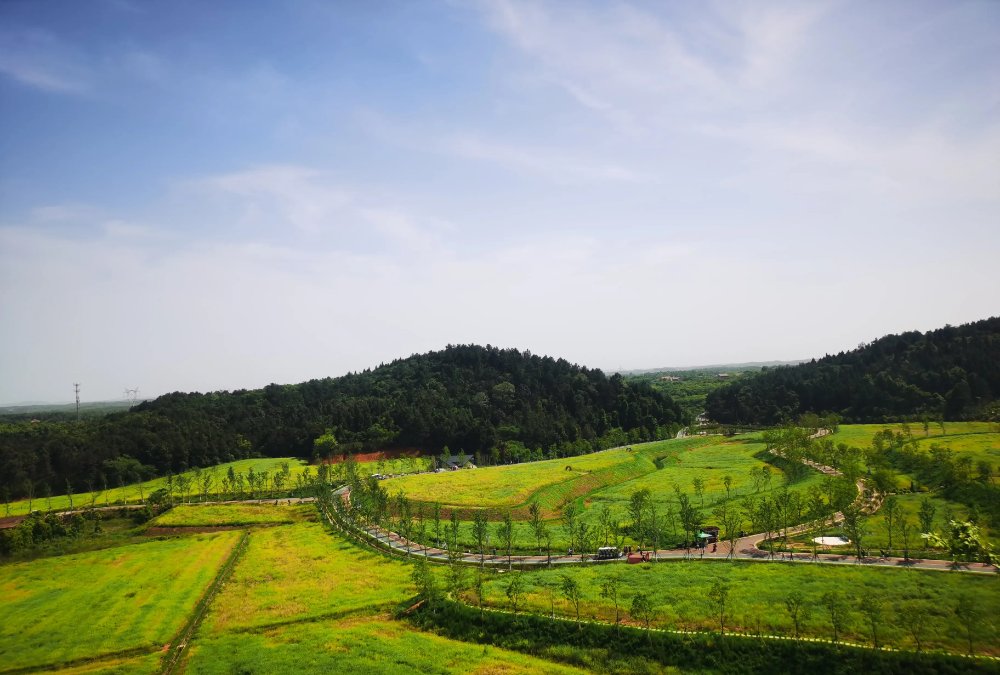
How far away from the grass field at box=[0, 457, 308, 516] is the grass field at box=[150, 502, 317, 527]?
18.9m

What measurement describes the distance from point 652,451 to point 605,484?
135ft

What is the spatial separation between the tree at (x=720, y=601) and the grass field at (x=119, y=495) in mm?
126603

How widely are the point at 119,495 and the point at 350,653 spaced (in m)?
128

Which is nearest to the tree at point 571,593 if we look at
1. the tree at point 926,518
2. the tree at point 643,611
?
the tree at point 643,611

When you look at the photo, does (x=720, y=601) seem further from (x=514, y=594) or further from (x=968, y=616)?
(x=514, y=594)

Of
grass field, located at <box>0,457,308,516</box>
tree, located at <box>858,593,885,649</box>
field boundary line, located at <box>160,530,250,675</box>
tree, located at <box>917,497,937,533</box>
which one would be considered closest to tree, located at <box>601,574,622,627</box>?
tree, located at <box>858,593,885,649</box>

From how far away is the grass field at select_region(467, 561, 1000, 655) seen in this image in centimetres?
4328

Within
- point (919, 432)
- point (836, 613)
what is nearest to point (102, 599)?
point (836, 613)

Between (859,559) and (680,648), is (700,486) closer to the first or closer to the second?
(859,559)

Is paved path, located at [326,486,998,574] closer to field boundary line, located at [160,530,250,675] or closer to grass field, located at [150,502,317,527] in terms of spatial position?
field boundary line, located at [160,530,250,675]

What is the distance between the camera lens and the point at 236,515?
112688 millimetres

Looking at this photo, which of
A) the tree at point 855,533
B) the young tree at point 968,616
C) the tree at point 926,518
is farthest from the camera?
the tree at point 926,518

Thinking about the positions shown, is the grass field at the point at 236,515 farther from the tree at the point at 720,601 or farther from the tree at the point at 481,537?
the tree at the point at 720,601

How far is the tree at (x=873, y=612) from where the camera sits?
41812 millimetres
